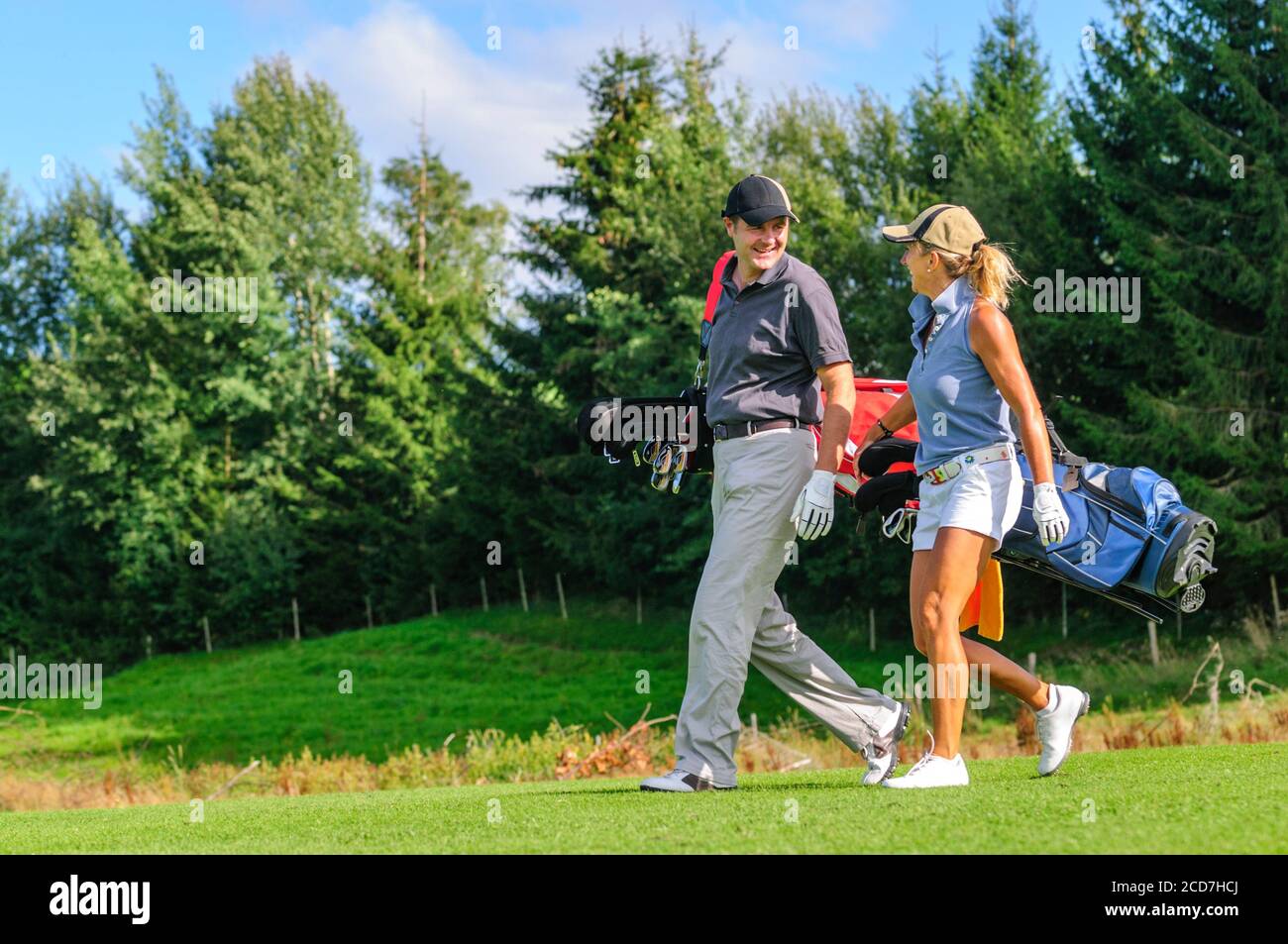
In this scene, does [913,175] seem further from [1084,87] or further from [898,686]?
[898,686]

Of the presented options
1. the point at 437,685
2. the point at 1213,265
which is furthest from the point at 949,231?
the point at 437,685

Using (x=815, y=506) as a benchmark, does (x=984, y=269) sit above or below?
above

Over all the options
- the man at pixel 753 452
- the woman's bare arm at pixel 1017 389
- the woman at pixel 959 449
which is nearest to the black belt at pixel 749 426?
the man at pixel 753 452

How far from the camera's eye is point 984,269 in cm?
570

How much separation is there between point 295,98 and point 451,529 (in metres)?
22.2

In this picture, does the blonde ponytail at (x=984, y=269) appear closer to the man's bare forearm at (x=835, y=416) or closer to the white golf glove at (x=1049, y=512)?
the man's bare forearm at (x=835, y=416)

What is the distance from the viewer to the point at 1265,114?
74.7 feet

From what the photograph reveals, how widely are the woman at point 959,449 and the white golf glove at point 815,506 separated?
15.0 inches

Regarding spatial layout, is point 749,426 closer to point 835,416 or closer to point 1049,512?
point 835,416

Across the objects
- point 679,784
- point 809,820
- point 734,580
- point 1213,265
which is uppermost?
point 1213,265

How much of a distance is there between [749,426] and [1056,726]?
184cm

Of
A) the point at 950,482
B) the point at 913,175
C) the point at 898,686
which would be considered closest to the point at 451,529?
the point at 913,175

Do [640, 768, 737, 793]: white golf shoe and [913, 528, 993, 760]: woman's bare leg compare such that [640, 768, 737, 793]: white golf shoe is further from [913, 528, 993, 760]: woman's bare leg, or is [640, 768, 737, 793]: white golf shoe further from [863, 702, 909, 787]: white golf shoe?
[913, 528, 993, 760]: woman's bare leg

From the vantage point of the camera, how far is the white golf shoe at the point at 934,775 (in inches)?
221
